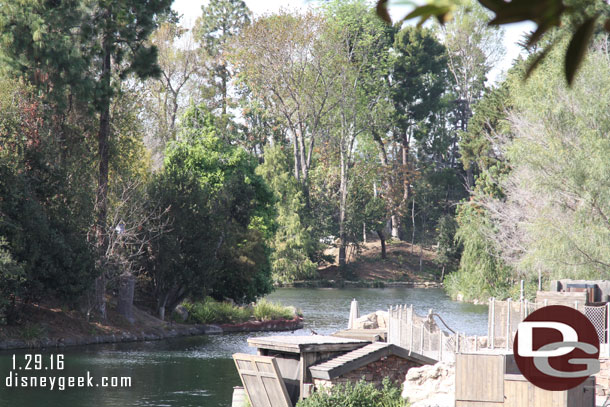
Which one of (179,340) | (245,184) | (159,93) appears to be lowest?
(179,340)

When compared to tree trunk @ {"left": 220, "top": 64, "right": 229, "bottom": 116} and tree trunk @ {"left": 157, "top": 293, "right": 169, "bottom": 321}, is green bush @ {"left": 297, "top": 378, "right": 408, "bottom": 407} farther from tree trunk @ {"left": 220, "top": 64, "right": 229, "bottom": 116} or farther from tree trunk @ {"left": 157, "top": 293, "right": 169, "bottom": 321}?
tree trunk @ {"left": 220, "top": 64, "right": 229, "bottom": 116}

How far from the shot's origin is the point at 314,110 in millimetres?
60062

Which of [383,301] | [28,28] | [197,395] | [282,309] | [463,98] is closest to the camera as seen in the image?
[197,395]

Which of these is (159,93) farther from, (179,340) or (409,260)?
(179,340)

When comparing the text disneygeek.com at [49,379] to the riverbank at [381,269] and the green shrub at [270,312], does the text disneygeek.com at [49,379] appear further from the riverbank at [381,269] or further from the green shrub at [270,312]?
the riverbank at [381,269]

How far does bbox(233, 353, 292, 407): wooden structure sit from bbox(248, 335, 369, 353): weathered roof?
15.4 inches

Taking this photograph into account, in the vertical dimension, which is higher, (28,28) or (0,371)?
(28,28)

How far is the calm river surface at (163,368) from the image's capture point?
18.4 metres

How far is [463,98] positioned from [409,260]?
1525cm

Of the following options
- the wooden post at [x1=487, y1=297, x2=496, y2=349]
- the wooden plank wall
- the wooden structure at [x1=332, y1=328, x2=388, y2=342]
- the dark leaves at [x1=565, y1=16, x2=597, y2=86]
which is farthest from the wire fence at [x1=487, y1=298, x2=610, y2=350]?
the dark leaves at [x1=565, y1=16, x2=597, y2=86]

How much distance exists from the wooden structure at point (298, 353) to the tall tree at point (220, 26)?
163 ft

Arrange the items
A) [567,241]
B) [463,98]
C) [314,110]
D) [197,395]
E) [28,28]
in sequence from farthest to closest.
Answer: [463,98] → [314,110] → [28,28] → [567,241] → [197,395]

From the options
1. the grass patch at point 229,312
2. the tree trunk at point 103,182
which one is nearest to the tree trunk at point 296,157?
the grass patch at point 229,312

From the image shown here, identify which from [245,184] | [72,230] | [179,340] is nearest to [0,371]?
[72,230]
